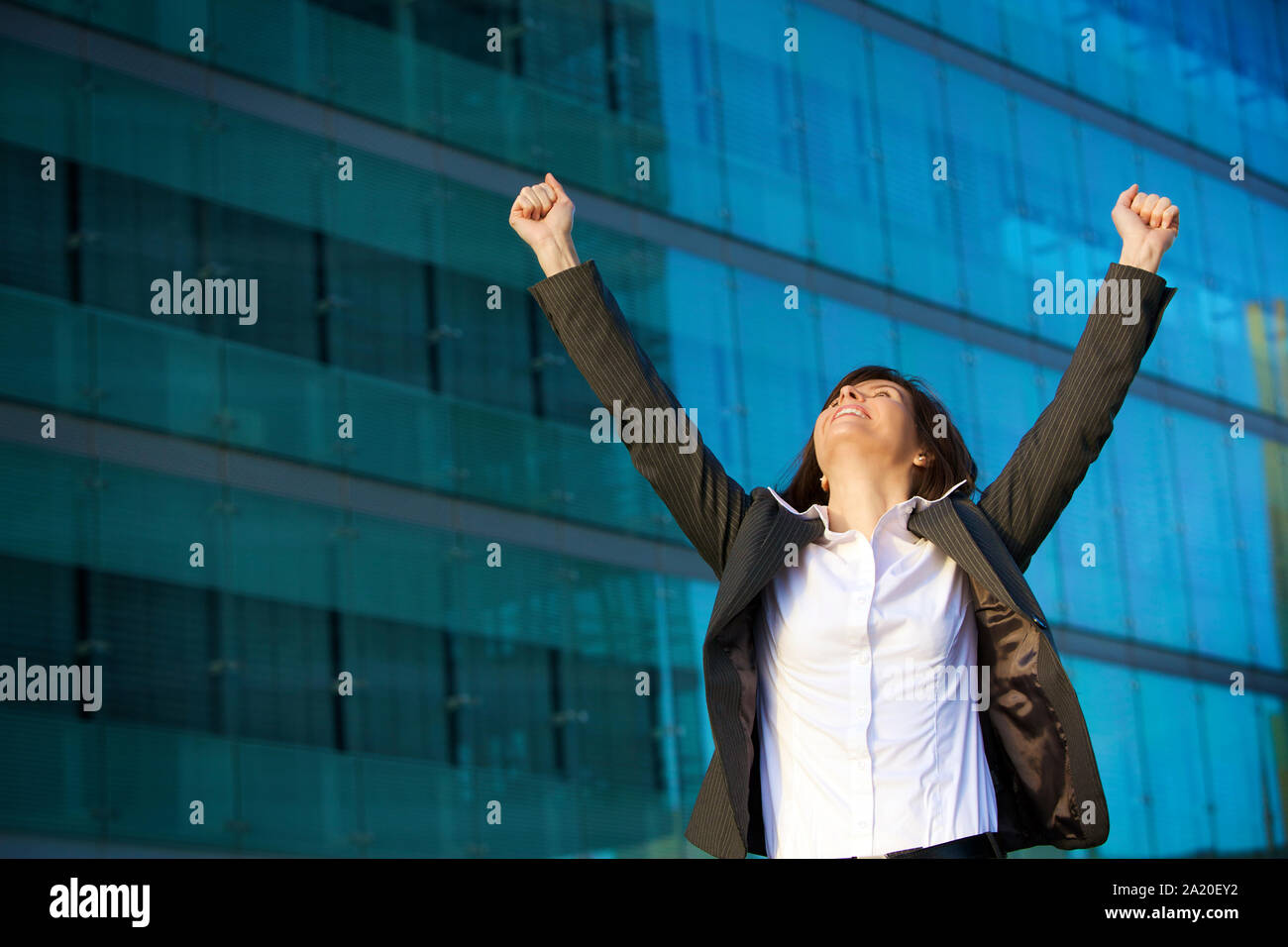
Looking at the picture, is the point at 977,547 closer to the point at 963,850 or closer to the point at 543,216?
the point at 963,850

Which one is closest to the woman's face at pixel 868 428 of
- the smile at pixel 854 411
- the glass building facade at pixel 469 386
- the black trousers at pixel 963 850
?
the smile at pixel 854 411

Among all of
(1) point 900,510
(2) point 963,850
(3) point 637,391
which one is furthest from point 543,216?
(2) point 963,850

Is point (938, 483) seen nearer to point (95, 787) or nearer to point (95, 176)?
point (95, 787)

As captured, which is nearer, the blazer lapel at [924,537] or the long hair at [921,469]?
the blazer lapel at [924,537]

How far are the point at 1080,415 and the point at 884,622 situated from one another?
2.13 feet

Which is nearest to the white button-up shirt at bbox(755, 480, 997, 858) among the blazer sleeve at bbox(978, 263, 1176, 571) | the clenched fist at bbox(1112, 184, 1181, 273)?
the blazer sleeve at bbox(978, 263, 1176, 571)

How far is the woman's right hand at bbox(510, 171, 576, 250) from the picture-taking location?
14.4ft

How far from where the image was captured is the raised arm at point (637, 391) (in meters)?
4.21

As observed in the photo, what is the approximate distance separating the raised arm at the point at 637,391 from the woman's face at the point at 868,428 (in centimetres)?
24

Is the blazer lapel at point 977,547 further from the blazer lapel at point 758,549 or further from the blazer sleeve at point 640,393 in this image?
the blazer sleeve at point 640,393

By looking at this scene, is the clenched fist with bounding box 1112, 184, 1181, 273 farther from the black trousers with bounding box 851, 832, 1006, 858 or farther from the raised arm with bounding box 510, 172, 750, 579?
the black trousers with bounding box 851, 832, 1006, 858

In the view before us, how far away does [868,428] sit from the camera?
4316 mm

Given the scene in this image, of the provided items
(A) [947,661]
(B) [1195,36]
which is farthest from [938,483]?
(B) [1195,36]

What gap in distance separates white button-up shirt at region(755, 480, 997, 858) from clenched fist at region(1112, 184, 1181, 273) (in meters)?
0.83
